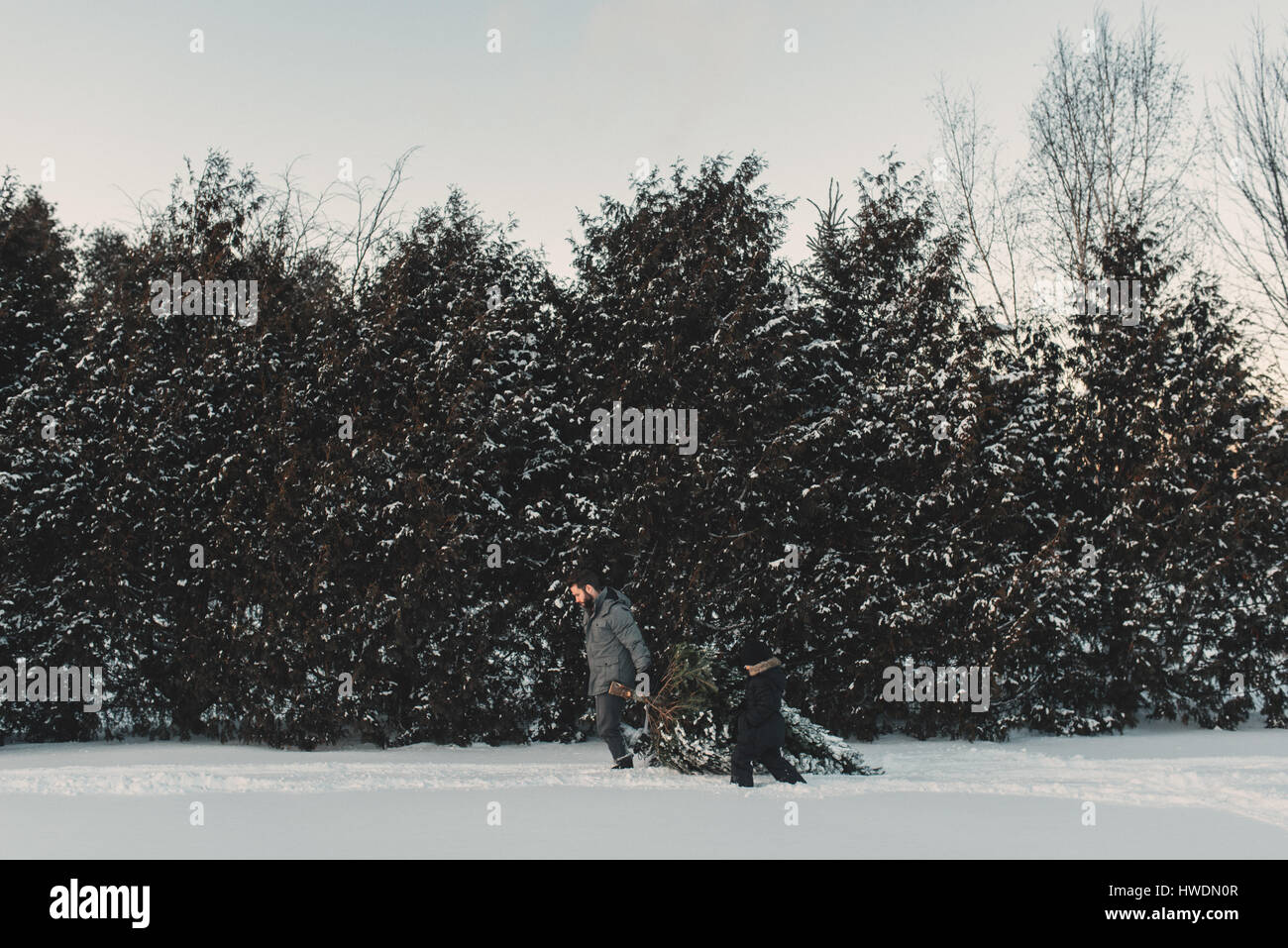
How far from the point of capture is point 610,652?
392 inches

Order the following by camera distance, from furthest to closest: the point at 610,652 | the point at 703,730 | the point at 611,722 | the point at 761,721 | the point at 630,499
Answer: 1. the point at 630,499
2. the point at 610,652
3. the point at 611,722
4. the point at 703,730
5. the point at 761,721

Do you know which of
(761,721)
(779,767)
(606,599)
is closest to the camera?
(761,721)

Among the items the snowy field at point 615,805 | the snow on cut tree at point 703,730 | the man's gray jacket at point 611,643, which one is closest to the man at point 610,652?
the man's gray jacket at point 611,643

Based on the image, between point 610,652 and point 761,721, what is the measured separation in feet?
6.26

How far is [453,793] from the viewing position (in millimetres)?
8297

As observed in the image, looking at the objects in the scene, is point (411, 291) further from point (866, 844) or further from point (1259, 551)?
point (1259, 551)

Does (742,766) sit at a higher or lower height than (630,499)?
lower

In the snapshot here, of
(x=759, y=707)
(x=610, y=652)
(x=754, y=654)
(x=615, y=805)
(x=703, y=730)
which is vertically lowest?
(x=615, y=805)

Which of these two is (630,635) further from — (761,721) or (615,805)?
(615,805)

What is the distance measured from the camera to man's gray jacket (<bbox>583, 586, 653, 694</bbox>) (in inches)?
388

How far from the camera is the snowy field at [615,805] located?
251 inches

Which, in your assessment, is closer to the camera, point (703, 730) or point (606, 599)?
point (703, 730)

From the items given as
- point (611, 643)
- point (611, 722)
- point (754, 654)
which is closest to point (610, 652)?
point (611, 643)

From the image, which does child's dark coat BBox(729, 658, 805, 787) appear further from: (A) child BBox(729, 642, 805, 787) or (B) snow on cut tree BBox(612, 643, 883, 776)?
(B) snow on cut tree BBox(612, 643, 883, 776)
